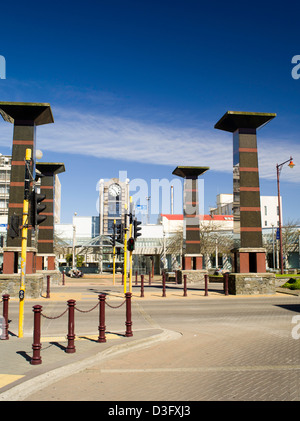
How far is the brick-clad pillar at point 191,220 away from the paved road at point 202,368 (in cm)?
1987

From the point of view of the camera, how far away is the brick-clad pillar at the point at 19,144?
20.8 metres

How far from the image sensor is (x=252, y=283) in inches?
889

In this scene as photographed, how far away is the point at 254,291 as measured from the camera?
74.1ft

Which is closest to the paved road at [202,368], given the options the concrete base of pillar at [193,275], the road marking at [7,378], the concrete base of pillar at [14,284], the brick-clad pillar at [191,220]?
the road marking at [7,378]

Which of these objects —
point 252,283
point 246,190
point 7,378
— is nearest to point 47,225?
point 246,190

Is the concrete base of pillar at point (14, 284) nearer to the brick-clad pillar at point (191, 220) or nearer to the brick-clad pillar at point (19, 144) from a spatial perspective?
the brick-clad pillar at point (19, 144)

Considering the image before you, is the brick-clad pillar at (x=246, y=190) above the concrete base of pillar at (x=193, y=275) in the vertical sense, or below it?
above

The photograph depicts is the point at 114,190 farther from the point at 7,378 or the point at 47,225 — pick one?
the point at 7,378

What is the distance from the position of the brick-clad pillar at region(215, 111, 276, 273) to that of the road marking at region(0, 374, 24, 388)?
17537 mm

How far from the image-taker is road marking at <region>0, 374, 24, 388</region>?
6152mm

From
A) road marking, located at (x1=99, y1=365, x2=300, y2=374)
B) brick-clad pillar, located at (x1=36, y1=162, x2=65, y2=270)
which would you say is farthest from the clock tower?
road marking, located at (x1=99, y1=365, x2=300, y2=374)

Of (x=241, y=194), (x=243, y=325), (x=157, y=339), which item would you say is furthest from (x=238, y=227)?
(x=157, y=339)

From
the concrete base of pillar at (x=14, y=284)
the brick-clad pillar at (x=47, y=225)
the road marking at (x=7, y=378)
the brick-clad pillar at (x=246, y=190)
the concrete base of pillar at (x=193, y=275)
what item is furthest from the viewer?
the concrete base of pillar at (x=193, y=275)
